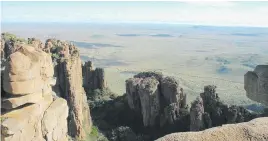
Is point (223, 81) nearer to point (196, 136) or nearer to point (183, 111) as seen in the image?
point (183, 111)

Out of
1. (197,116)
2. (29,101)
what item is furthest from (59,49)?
(29,101)

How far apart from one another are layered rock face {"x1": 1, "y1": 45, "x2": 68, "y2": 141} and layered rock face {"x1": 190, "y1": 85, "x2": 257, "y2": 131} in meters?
38.5

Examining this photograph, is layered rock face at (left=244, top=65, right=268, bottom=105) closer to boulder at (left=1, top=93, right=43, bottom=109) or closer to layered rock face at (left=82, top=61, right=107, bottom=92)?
boulder at (left=1, top=93, right=43, bottom=109)

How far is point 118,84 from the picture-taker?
475 feet

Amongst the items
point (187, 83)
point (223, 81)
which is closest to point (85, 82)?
point (187, 83)

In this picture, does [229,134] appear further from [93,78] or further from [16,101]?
[93,78]

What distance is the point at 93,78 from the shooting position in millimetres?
75188

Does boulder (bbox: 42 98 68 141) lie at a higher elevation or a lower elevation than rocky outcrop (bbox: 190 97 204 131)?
higher

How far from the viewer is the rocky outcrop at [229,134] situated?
1744cm

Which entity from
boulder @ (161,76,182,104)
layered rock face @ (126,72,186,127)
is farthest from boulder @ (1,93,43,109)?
boulder @ (161,76,182,104)

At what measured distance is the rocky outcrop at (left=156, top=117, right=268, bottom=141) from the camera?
17.4m

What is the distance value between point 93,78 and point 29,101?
202 ft

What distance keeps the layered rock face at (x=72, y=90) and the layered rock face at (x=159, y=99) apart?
904 centimetres

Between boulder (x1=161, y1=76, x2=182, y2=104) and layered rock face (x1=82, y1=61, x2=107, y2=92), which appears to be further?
layered rock face (x1=82, y1=61, x2=107, y2=92)
